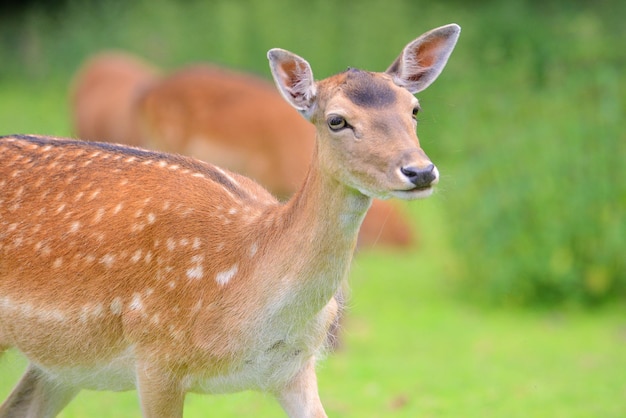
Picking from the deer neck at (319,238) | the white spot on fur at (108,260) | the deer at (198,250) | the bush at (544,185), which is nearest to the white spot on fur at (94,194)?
the deer at (198,250)

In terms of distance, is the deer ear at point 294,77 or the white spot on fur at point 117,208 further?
the white spot on fur at point 117,208

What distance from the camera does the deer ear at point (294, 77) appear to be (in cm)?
521

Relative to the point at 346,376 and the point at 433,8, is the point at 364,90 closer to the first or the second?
the point at 346,376

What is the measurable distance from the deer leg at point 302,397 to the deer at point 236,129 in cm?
599

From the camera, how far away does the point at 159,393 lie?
5.22 m

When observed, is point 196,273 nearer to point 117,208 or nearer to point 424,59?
point 117,208

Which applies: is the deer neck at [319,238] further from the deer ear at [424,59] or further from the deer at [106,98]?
the deer at [106,98]

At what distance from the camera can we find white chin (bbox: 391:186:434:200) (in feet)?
15.1

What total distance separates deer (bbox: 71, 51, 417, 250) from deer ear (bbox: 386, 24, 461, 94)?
5852mm

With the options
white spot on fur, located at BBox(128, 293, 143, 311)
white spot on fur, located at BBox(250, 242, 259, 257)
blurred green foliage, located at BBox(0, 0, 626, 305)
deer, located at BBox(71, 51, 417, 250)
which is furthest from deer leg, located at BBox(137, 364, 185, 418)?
deer, located at BBox(71, 51, 417, 250)

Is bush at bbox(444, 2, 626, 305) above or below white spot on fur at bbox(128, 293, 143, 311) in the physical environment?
below

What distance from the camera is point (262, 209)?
18.4 feet

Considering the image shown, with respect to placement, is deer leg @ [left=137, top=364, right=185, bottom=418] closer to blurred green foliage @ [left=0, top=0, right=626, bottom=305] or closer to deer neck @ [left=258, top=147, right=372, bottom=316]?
deer neck @ [left=258, top=147, right=372, bottom=316]

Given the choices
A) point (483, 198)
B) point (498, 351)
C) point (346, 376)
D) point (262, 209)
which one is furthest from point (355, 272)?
point (262, 209)
